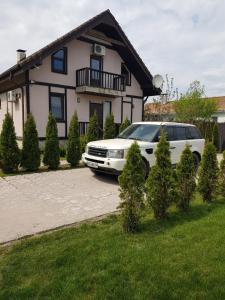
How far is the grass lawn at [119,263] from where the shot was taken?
2797 millimetres

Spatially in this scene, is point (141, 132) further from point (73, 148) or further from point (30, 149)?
point (30, 149)

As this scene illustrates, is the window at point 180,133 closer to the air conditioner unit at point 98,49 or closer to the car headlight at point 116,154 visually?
the car headlight at point 116,154

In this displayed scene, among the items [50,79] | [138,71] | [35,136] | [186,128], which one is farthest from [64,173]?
[138,71]

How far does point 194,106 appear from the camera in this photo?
29609 mm

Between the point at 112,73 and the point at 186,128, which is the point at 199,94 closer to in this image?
the point at 112,73

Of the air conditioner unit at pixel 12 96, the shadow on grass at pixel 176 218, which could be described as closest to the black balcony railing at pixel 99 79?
the air conditioner unit at pixel 12 96

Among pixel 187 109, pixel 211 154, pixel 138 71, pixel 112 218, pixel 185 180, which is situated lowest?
pixel 112 218

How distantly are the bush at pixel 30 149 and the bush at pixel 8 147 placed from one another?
0.33 m

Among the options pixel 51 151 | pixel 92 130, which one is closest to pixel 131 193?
pixel 51 151

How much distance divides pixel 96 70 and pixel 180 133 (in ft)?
28.0

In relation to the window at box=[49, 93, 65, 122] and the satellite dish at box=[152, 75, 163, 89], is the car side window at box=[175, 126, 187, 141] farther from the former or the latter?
the satellite dish at box=[152, 75, 163, 89]

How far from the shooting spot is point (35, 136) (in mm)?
9195

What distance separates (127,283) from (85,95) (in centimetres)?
1496

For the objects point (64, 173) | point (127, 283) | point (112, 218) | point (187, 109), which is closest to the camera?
point (127, 283)
